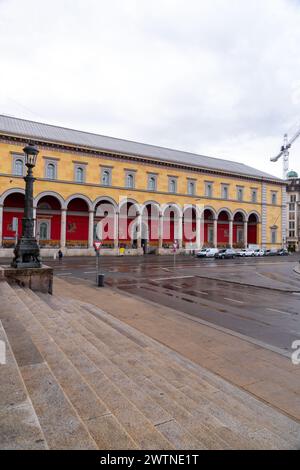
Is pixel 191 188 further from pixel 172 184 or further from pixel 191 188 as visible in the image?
pixel 172 184

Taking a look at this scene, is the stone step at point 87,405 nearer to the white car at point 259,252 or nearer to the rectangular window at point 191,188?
the rectangular window at point 191,188

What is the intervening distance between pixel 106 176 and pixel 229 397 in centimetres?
3947

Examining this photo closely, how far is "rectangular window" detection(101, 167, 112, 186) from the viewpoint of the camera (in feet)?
134

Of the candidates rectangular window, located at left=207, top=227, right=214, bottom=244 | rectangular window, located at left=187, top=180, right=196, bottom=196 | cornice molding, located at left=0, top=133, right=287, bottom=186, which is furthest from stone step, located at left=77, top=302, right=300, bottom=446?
rectangular window, located at left=207, top=227, right=214, bottom=244

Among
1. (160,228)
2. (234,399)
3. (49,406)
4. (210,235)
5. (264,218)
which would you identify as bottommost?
(234,399)

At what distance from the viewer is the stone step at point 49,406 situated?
7.74 feet

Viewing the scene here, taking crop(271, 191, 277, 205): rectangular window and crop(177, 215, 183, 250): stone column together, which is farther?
crop(271, 191, 277, 205): rectangular window

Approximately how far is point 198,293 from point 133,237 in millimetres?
31548

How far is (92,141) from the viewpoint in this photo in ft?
141

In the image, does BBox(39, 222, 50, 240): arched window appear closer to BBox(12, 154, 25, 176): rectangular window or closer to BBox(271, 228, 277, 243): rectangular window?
BBox(12, 154, 25, 176): rectangular window

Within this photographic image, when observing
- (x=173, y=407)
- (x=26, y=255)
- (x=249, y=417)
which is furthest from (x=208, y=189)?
(x=173, y=407)

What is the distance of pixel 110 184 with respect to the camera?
41.4 metres

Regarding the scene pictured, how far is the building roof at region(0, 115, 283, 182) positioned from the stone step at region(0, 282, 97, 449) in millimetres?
36514

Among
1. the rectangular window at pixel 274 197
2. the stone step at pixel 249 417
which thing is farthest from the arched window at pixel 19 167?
the rectangular window at pixel 274 197
